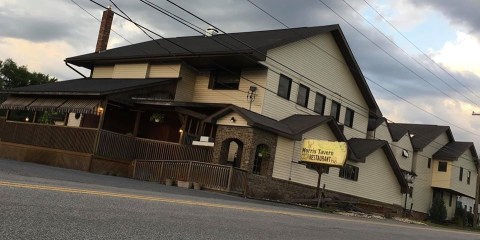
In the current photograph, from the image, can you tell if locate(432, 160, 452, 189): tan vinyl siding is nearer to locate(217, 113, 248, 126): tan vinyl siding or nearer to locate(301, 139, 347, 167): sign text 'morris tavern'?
locate(301, 139, 347, 167): sign text 'morris tavern'

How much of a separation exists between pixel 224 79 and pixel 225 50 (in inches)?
101

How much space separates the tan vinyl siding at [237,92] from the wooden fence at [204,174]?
5.56 m

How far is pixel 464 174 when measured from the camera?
5031 cm

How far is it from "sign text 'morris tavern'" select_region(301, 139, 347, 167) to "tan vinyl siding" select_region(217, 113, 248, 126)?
4.61 meters

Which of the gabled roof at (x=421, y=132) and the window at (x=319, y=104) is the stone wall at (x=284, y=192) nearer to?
the window at (x=319, y=104)

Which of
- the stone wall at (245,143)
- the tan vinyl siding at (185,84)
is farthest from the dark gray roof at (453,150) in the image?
the tan vinyl siding at (185,84)

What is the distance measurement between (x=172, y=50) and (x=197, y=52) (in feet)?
12.1

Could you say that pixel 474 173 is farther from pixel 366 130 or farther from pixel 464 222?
pixel 366 130

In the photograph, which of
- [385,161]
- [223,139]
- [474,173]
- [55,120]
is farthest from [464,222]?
[55,120]

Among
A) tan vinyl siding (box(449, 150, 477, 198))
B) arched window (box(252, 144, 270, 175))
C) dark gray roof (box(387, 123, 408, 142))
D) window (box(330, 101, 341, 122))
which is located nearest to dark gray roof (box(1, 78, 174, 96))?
arched window (box(252, 144, 270, 175))

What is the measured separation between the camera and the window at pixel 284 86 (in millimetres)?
28062

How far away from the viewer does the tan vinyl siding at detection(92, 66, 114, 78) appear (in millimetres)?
33062

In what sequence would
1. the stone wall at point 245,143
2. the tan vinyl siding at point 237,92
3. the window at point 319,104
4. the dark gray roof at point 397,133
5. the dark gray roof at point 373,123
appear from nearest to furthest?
the stone wall at point 245,143 < the tan vinyl siding at point 237,92 < the window at point 319,104 < the dark gray roof at point 373,123 < the dark gray roof at point 397,133

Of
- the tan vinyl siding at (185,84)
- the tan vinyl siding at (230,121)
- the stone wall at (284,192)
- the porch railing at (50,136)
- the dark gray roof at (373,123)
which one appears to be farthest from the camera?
the dark gray roof at (373,123)
